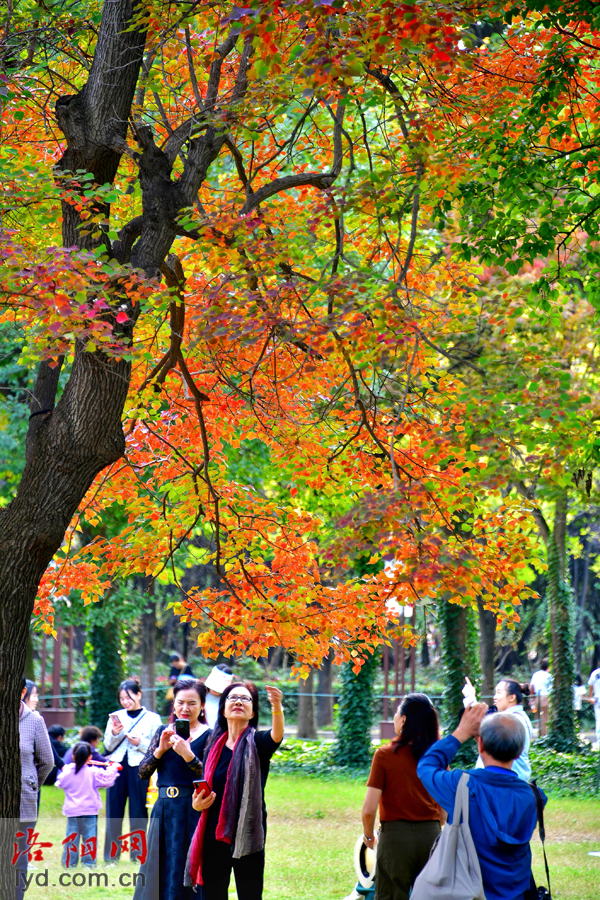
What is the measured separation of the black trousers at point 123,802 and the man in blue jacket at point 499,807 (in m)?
6.01

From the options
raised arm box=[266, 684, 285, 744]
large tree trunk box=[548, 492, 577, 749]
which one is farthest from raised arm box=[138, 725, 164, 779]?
large tree trunk box=[548, 492, 577, 749]

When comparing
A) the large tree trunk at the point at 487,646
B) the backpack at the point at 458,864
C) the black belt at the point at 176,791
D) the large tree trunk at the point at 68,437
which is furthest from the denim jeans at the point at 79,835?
the large tree trunk at the point at 487,646

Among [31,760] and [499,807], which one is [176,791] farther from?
[499,807]

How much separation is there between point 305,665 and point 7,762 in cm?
262

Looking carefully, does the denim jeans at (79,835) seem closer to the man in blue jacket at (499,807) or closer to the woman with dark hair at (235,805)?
the woman with dark hair at (235,805)

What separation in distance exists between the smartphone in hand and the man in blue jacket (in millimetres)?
2613

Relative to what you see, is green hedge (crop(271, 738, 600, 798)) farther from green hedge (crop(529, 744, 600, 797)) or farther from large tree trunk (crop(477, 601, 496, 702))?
large tree trunk (crop(477, 601, 496, 702))

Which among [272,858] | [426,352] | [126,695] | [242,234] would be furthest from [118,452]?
[272,858]

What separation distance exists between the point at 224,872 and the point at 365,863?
3.07 ft

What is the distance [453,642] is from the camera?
52.5ft

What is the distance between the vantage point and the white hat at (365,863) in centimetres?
605

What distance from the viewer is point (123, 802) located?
972 centimetres

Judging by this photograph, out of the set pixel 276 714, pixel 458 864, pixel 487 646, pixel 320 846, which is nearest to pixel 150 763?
pixel 276 714

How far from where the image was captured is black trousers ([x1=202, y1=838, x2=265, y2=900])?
5.80 m
